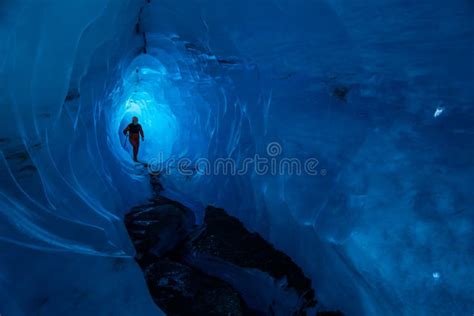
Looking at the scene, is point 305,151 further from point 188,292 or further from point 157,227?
point 157,227

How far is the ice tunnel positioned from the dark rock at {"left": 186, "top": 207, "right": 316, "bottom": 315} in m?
0.19

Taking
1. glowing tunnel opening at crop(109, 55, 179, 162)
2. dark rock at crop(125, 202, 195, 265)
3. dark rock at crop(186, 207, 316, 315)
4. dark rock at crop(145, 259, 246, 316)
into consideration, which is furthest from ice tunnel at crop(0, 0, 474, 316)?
glowing tunnel opening at crop(109, 55, 179, 162)

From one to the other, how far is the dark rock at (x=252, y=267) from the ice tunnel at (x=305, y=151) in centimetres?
19

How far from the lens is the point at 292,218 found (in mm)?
3693

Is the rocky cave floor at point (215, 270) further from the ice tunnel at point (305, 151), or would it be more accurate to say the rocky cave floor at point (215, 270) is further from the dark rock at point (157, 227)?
the ice tunnel at point (305, 151)

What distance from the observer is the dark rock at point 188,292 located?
11.0 ft

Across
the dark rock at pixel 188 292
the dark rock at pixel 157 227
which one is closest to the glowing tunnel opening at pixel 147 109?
the dark rock at pixel 157 227

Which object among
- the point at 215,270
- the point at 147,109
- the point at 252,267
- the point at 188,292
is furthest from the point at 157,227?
the point at 147,109

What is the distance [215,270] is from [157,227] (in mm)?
1256

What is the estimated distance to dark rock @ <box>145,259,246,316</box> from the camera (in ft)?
11.0

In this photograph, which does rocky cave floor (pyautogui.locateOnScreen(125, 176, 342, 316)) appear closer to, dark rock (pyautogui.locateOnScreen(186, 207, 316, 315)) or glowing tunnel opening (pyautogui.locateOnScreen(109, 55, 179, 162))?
dark rock (pyautogui.locateOnScreen(186, 207, 316, 315))

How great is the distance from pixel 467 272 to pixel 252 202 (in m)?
3.02

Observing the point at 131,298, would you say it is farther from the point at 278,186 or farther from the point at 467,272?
the point at 467,272

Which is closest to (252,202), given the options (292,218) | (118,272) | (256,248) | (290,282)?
(256,248)
